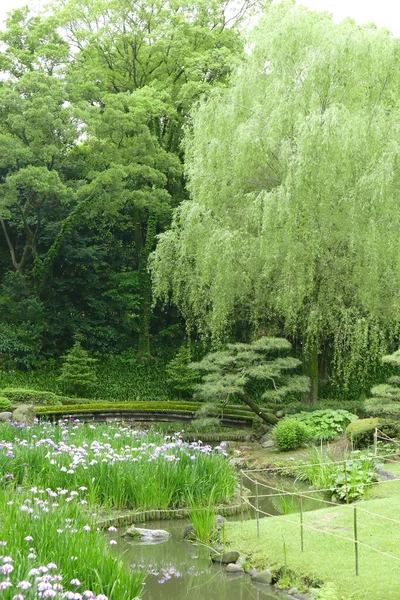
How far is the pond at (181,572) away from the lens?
6.20m

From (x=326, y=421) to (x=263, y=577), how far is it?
7206 mm

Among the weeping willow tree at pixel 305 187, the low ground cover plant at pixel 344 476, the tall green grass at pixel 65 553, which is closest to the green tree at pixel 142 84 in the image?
the weeping willow tree at pixel 305 187

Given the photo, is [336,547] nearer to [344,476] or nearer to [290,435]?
[344,476]

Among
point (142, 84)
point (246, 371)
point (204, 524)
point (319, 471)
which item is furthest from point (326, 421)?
point (142, 84)

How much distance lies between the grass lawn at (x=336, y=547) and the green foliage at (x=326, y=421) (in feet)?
15.7

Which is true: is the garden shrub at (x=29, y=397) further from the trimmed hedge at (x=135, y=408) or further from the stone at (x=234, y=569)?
the stone at (x=234, y=569)

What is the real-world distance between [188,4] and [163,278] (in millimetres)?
11223

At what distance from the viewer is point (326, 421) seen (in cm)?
1334

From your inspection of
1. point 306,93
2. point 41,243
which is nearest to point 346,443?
point 306,93

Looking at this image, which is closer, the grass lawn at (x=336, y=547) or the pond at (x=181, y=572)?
the grass lawn at (x=336, y=547)

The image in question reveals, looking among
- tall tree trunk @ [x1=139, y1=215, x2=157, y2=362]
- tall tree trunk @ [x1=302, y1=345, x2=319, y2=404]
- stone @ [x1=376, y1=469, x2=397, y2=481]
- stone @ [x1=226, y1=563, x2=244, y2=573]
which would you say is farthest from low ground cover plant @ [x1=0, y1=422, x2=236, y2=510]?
tall tree trunk @ [x1=139, y1=215, x2=157, y2=362]

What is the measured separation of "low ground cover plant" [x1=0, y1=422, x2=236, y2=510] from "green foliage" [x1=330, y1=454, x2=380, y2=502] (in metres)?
1.36

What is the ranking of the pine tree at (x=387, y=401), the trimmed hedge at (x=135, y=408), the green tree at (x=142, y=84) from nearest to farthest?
1. the pine tree at (x=387, y=401)
2. the trimmed hedge at (x=135, y=408)
3. the green tree at (x=142, y=84)

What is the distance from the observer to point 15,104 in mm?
18594
